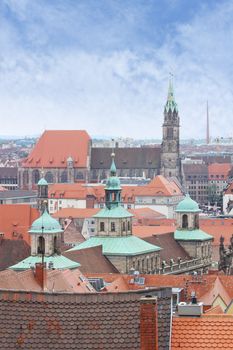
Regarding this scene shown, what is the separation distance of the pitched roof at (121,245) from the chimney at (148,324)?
66.3 metres

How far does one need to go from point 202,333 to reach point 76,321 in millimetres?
2199

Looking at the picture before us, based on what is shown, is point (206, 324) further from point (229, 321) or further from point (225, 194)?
point (225, 194)

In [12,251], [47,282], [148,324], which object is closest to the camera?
[148,324]

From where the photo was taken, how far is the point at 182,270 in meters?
94.5

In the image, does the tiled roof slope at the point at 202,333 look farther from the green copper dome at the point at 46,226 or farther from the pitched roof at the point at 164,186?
the pitched roof at the point at 164,186

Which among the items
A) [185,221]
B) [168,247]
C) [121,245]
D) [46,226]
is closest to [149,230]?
[185,221]

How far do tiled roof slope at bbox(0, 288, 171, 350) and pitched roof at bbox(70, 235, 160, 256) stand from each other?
6553 cm

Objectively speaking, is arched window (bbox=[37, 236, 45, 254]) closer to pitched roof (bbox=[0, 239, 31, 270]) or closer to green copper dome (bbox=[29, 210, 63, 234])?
green copper dome (bbox=[29, 210, 63, 234])

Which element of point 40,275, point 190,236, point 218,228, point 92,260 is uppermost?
point 40,275

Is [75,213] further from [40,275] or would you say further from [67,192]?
[40,275]

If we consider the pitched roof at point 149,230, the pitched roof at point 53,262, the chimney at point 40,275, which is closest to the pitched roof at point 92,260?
the pitched roof at point 53,262

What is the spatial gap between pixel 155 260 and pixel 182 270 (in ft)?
12.6

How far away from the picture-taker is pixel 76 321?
68.2ft

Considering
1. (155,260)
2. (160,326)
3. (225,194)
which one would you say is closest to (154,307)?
(160,326)
